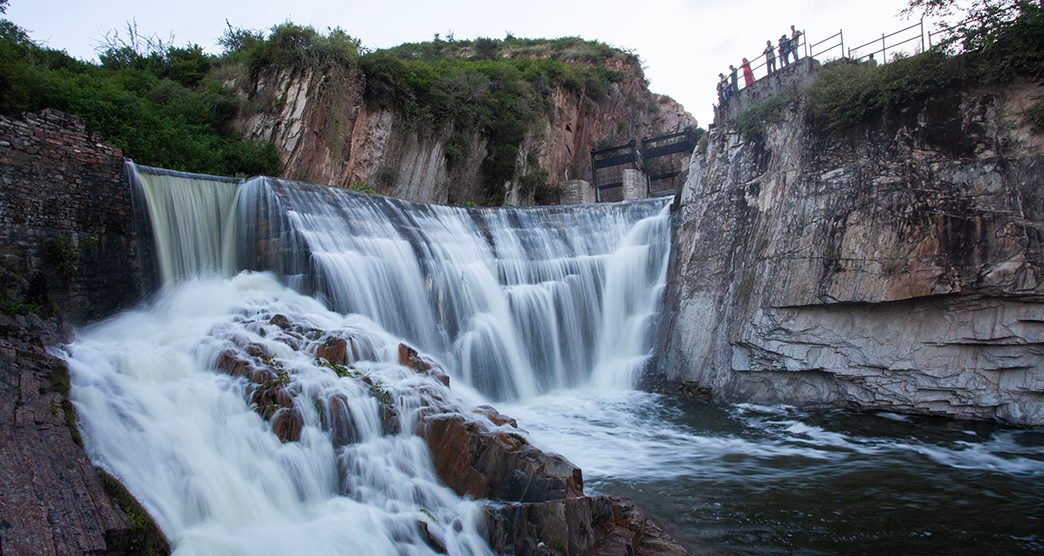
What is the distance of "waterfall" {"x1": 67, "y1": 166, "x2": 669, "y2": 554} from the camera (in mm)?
6168

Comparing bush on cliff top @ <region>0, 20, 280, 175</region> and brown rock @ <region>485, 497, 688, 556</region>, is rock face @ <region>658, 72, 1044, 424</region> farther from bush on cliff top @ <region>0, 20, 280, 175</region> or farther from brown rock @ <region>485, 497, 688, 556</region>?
bush on cliff top @ <region>0, 20, 280, 175</region>

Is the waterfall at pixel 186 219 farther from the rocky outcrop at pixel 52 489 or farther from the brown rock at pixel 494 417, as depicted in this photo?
the brown rock at pixel 494 417

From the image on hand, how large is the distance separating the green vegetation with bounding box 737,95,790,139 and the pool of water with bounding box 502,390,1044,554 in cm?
672

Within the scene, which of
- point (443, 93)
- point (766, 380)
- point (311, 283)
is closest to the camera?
point (311, 283)

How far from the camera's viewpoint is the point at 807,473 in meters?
8.91

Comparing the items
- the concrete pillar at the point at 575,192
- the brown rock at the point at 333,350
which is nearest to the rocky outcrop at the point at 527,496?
the brown rock at the point at 333,350

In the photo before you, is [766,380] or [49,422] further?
[766,380]

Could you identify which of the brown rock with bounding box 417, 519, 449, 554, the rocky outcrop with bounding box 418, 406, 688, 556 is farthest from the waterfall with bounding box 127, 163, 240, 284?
the brown rock with bounding box 417, 519, 449, 554

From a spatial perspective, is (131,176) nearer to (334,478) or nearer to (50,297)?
(50,297)

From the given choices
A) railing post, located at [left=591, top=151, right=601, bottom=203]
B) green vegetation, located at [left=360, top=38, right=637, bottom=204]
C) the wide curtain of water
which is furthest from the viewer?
railing post, located at [left=591, top=151, right=601, bottom=203]

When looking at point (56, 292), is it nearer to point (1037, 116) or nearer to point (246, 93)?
point (246, 93)

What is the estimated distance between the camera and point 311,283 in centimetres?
1153

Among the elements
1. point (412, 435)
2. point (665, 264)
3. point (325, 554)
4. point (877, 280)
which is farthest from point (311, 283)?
point (877, 280)

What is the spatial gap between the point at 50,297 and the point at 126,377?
4.64 meters
